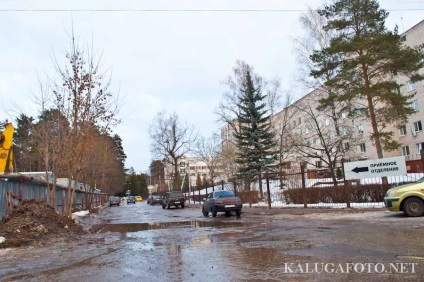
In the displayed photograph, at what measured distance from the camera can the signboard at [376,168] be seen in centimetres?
1725

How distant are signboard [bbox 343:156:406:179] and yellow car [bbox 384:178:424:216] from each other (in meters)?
4.68

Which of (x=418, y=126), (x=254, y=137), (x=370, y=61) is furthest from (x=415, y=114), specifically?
(x=370, y=61)

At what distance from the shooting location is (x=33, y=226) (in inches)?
493

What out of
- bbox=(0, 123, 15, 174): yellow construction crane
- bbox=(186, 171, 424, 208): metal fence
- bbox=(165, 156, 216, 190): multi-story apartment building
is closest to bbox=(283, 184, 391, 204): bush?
bbox=(186, 171, 424, 208): metal fence

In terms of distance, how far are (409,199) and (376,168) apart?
17.0 feet

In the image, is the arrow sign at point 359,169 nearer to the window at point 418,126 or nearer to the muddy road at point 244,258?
the muddy road at point 244,258

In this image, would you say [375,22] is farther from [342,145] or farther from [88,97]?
[88,97]

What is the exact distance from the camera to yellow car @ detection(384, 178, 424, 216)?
1252cm

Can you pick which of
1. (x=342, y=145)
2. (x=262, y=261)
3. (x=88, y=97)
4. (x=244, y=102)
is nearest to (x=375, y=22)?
(x=342, y=145)

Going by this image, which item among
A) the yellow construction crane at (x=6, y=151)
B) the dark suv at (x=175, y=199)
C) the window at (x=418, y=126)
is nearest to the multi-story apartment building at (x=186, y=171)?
the dark suv at (x=175, y=199)

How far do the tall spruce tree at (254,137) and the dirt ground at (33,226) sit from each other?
2219 cm

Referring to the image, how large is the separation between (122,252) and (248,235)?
3.87 m

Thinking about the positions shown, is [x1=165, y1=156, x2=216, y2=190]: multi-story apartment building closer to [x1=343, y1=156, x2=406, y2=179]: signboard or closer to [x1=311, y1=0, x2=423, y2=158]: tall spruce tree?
[x1=311, y1=0, x2=423, y2=158]: tall spruce tree

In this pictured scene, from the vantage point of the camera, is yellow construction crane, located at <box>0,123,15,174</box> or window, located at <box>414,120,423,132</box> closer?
yellow construction crane, located at <box>0,123,15,174</box>
